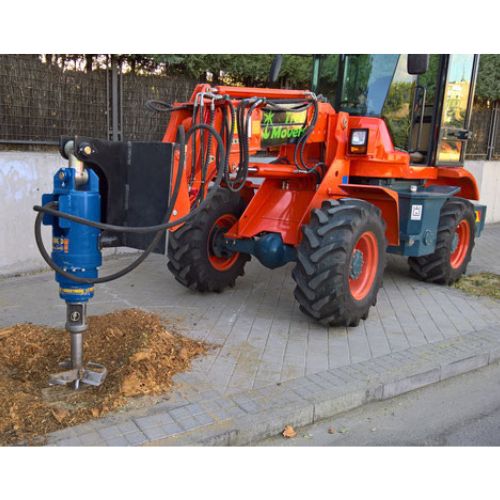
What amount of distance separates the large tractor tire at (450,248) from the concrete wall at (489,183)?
590cm

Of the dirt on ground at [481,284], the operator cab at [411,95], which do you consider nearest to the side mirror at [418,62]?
the operator cab at [411,95]

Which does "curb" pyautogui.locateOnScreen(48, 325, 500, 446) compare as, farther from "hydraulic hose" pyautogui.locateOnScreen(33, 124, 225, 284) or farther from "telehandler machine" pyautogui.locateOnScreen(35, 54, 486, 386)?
"hydraulic hose" pyautogui.locateOnScreen(33, 124, 225, 284)

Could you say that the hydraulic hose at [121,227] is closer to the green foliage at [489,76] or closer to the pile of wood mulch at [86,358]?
the pile of wood mulch at [86,358]

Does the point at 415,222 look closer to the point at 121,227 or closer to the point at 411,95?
the point at 411,95

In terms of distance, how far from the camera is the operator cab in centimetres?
596

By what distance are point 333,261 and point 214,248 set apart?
162 centimetres

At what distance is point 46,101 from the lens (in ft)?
23.9

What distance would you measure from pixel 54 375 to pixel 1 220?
11.8ft

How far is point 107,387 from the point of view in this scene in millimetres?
3686

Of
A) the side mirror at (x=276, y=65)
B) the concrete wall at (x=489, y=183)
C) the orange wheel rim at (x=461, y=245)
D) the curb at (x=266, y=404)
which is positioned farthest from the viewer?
the concrete wall at (x=489, y=183)

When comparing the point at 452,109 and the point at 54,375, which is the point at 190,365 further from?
the point at 452,109

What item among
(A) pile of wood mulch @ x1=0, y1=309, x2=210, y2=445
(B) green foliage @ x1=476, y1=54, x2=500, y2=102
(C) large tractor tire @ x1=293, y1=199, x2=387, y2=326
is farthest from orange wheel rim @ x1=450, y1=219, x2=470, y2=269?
(B) green foliage @ x1=476, y1=54, x2=500, y2=102

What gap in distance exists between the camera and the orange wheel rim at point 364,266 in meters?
5.22

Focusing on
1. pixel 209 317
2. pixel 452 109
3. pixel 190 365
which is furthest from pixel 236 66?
pixel 190 365
